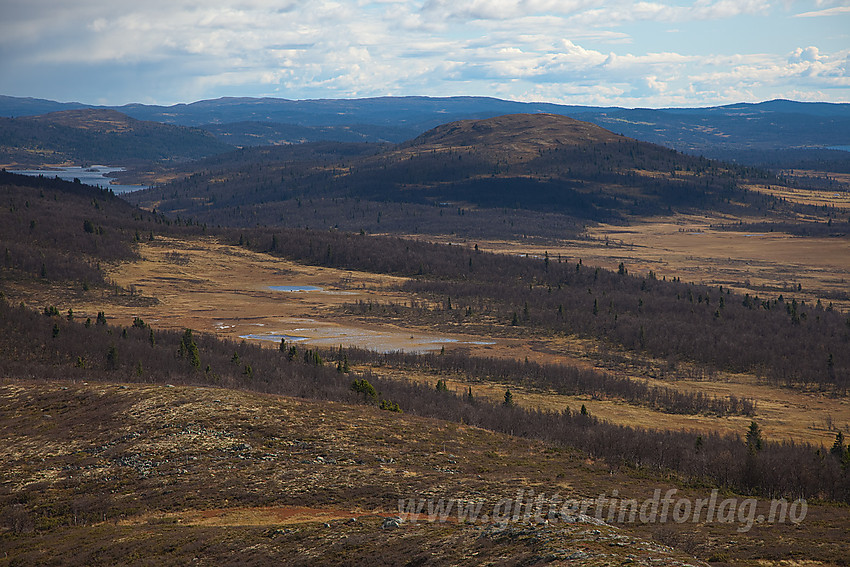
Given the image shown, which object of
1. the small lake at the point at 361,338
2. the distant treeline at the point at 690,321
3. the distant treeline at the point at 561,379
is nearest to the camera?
the distant treeline at the point at 561,379


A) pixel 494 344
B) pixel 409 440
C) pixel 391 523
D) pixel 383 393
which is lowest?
pixel 494 344

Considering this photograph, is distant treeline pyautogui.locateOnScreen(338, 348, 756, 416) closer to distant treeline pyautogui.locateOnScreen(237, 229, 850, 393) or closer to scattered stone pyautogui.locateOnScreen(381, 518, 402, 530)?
distant treeline pyautogui.locateOnScreen(237, 229, 850, 393)

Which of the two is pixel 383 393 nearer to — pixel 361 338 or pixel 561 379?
pixel 561 379

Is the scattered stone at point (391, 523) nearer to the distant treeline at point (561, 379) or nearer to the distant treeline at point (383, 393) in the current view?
the distant treeline at point (383, 393)

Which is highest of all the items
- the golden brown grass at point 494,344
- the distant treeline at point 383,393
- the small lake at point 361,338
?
the distant treeline at point 383,393

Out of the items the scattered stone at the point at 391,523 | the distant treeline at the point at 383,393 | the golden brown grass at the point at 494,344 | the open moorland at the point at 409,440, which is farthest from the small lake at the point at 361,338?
the scattered stone at the point at 391,523

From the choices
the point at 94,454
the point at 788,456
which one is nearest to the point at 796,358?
the point at 788,456

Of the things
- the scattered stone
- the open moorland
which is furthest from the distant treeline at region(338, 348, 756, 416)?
the scattered stone

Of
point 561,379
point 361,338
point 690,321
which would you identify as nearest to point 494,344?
point 361,338
